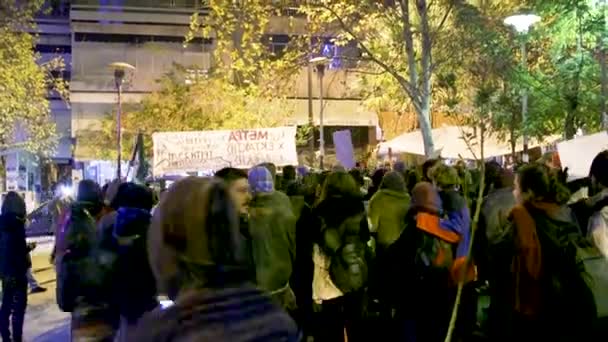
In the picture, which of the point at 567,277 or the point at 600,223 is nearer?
the point at 567,277

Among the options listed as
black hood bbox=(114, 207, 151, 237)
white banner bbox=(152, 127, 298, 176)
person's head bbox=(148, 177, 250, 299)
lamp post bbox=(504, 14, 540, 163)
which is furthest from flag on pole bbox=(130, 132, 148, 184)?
person's head bbox=(148, 177, 250, 299)

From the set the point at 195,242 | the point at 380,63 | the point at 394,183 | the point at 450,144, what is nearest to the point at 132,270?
the point at 195,242

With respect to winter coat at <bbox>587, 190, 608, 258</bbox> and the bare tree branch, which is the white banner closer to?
the bare tree branch

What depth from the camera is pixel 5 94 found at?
2555 cm

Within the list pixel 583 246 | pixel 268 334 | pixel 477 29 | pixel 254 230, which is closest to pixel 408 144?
pixel 477 29

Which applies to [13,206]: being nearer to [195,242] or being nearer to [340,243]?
[340,243]

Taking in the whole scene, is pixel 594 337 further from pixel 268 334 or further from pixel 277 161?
pixel 277 161

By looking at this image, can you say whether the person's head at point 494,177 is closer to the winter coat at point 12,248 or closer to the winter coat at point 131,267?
the winter coat at point 131,267

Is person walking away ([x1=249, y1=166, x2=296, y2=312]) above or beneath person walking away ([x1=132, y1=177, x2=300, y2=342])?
beneath

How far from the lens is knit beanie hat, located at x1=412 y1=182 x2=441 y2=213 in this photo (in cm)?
580

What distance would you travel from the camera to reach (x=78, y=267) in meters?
5.26

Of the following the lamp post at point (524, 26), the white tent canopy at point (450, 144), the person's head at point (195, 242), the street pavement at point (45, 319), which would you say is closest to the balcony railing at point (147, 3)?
the white tent canopy at point (450, 144)

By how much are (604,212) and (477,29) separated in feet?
36.4

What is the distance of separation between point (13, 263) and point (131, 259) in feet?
13.1
